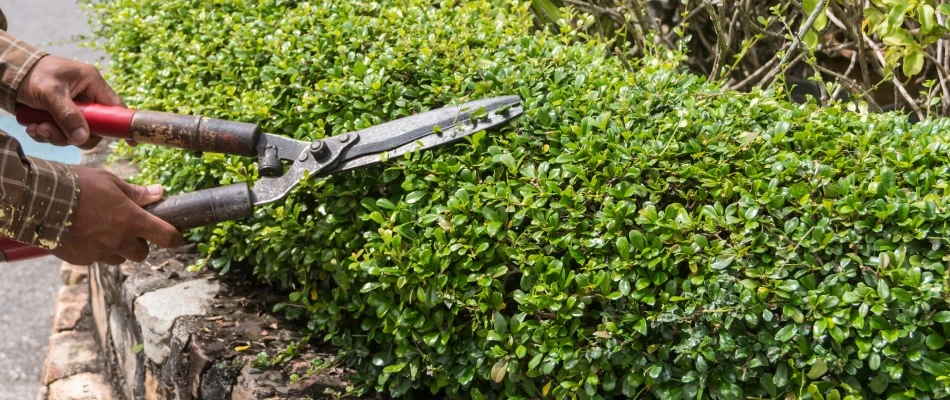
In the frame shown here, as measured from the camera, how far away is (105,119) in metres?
2.95

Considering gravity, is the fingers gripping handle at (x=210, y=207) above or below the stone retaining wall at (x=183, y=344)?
above

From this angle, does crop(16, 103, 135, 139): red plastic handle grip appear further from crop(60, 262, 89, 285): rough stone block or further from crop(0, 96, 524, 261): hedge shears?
crop(60, 262, 89, 285): rough stone block

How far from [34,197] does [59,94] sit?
507mm

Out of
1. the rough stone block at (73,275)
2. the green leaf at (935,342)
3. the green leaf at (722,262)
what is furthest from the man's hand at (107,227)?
the rough stone block at (73,275)

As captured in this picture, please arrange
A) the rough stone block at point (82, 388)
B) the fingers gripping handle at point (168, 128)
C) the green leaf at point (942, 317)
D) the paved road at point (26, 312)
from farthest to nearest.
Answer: the paved road at point (26, 312) → the rough stone block at point (82, 388) → the fingers gripping handle at point (168, 128) → the green leaf at point (942, 317)

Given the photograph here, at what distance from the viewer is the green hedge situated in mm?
2150

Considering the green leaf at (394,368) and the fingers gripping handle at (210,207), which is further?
the fingers gripping handle at (210,207)

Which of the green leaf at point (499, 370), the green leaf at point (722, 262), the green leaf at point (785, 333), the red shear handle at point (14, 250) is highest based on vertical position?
the green leaf at point (722, 262)

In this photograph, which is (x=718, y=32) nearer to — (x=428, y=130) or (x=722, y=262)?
(x=428, y=130)

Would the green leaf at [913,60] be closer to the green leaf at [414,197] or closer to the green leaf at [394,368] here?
the green leaf at [414,197]

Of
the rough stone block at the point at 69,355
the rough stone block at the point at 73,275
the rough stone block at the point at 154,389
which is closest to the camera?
the rough stone block at the point at 154,389

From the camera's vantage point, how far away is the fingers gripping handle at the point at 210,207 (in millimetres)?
2744

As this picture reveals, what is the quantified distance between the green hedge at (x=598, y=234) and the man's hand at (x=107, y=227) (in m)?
0.38

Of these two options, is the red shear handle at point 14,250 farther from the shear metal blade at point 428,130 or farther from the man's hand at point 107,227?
the shear metal blade at point 428,130
